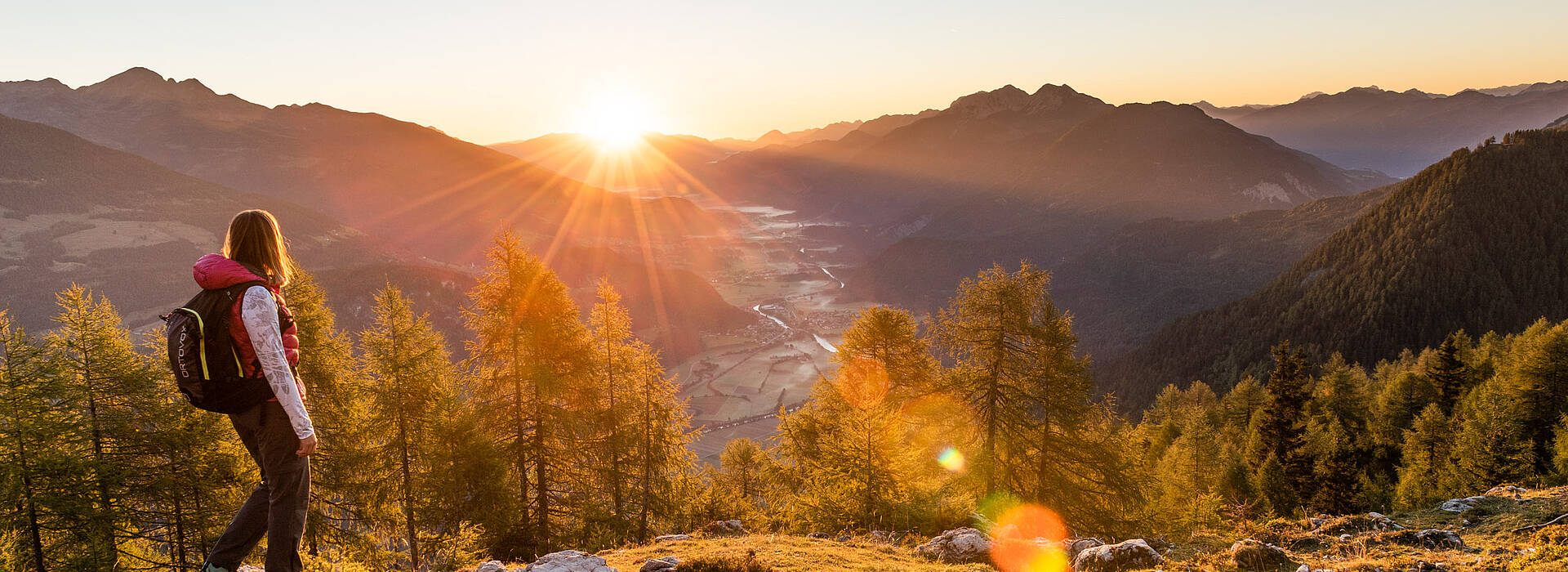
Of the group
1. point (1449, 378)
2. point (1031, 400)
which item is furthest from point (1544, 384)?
point (1031, 400)

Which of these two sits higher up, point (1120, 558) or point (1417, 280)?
point (1120, 558)

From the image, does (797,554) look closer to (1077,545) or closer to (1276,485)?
(1077,545)

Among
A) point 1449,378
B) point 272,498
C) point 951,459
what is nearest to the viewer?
point 272,498

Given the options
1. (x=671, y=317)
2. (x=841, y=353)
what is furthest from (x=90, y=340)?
(x=671, y=317)

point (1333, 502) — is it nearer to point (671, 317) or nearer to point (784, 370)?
point (784, 370)

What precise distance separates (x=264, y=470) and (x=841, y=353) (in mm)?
19171

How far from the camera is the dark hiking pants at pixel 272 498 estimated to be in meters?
5.49

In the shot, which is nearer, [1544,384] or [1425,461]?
[1544,384]

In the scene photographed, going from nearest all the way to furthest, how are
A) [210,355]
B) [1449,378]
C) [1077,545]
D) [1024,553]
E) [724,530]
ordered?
[210,355]
[1024,553]
[1077,545]
[724,530]
[1449,378]

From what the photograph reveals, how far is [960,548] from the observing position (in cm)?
1108

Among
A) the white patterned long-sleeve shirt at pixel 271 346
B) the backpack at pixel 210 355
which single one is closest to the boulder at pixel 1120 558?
the white patterned long-sleeve shirt at pixel 271 346

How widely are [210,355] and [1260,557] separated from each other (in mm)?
12852

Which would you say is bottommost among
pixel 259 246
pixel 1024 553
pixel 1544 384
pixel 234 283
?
pixel 1544 384

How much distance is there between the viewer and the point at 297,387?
18.0 feet
